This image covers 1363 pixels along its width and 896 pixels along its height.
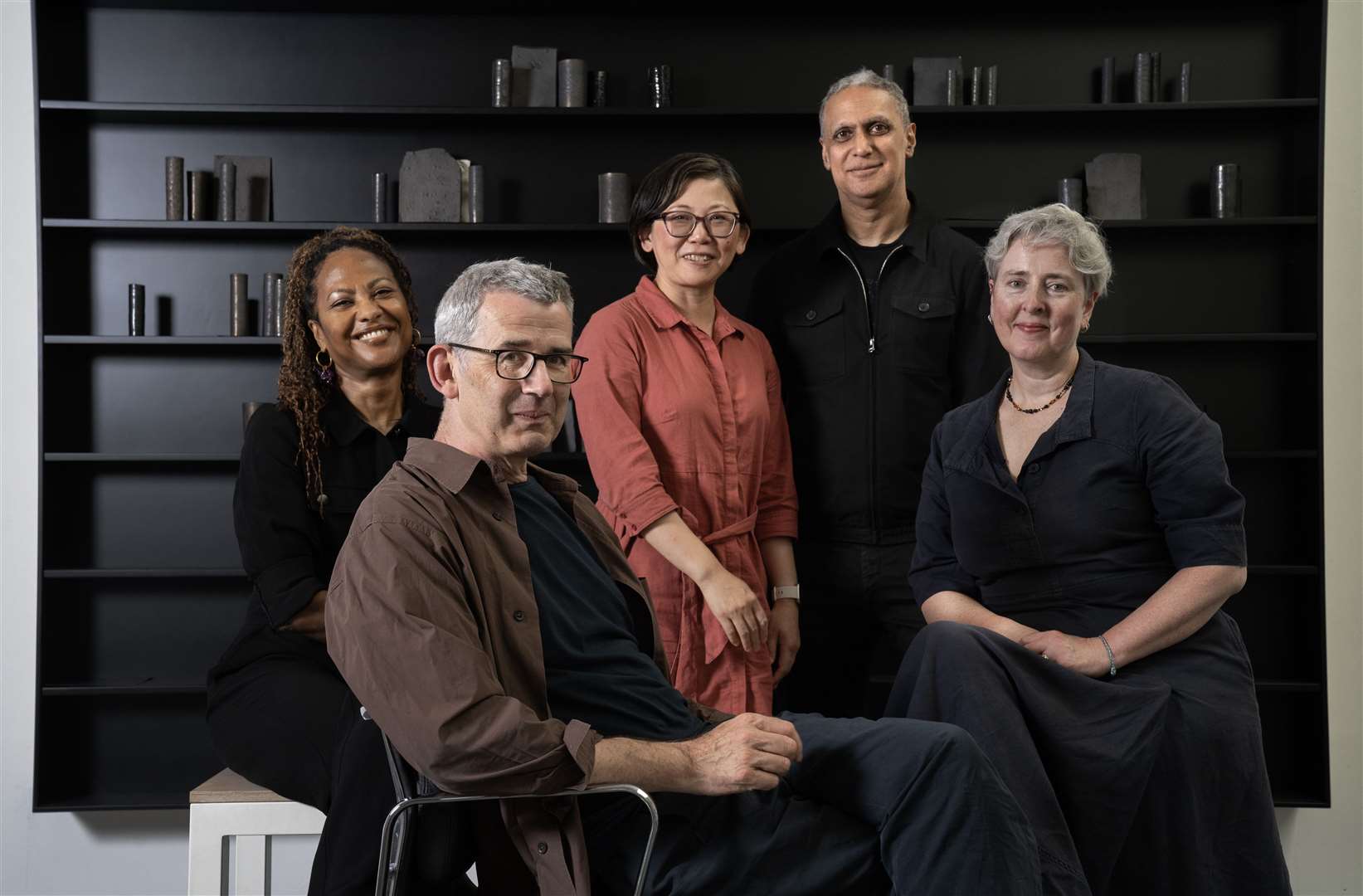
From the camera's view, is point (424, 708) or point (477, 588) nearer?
point (424, 708)

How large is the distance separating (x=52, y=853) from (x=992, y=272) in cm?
353

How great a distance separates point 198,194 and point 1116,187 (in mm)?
2955

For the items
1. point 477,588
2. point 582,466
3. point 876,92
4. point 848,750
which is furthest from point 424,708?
point 582,466

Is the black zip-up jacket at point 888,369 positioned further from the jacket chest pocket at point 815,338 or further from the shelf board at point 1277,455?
the shelf board at point 1277,455

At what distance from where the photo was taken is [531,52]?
12.5ft

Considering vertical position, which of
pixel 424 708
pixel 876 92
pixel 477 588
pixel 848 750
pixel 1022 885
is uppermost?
pixel 876 92

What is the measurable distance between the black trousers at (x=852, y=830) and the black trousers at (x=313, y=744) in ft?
1.26

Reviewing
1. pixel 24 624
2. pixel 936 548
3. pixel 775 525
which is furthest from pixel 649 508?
pixel 24 624

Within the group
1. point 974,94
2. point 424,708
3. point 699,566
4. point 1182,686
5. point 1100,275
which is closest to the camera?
point 424,708

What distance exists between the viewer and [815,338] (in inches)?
111

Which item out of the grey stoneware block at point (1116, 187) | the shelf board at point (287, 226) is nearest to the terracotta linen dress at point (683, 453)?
the shelf board at point (287, 226)

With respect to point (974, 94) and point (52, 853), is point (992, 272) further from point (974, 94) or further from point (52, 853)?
point (52, 853)

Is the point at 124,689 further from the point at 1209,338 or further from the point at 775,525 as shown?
the point at 1209,338

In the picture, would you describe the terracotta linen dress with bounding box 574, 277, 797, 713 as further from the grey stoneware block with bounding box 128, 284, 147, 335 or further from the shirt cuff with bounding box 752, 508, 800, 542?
the grey stoneware block with bounding box 128, 284, 147, 335
